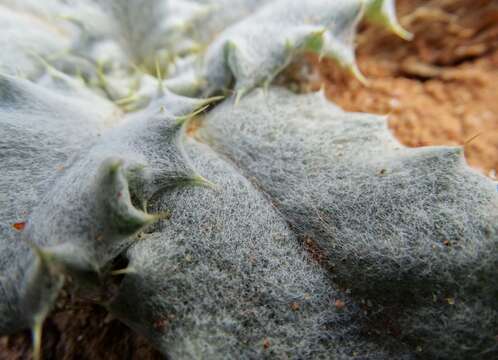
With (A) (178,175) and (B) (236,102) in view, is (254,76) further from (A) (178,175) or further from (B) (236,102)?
(A) (178,175)

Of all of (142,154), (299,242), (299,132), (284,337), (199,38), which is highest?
(199,38)

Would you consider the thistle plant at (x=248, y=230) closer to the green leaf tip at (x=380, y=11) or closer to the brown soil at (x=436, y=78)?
the green leaf tip at (x=380, y=11)

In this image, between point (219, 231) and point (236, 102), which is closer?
point (219, 231)

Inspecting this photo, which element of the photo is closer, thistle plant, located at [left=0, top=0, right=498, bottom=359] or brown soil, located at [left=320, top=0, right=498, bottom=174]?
thistle plant, located at [left=0, top=0, right=498, bottom=359]

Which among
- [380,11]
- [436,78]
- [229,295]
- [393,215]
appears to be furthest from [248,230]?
[436,78]

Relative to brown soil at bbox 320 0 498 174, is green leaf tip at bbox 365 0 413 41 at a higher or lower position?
higher

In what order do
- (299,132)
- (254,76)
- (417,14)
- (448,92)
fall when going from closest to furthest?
(299,132)
(254,76)
(448,92)
(417,14)

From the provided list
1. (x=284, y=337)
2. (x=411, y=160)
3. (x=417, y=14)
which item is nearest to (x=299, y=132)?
(x=411, y=160)

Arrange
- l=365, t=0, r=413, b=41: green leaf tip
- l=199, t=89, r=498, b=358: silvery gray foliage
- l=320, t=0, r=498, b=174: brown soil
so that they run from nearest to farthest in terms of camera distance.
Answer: l=199, t=89, r=498, b=358: silvery gray foliage, l=365, t=0, r=413, b=41: green leaf tip, l=320, t=0, r=498, b=174: brown soil

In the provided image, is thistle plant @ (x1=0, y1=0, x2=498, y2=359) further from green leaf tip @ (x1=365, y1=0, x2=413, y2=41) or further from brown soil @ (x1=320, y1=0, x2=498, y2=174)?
brown soil @ (x1=320, y1=0, x2=498, y2=174)

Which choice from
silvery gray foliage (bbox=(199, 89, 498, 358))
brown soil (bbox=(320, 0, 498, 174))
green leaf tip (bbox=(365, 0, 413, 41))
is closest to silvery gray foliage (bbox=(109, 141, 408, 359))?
silvery gray foliage (bbox=(199, 89, 498, 358))
